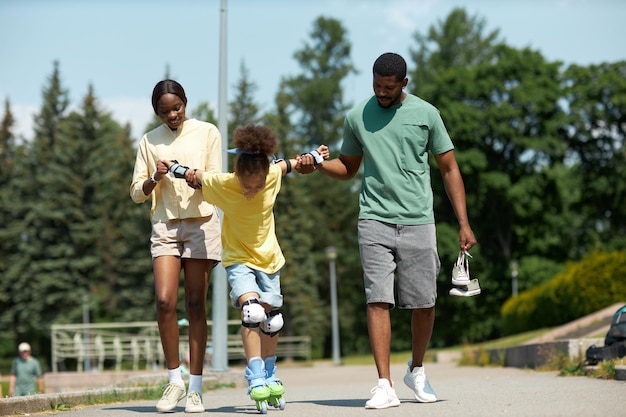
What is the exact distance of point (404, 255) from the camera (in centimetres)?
678

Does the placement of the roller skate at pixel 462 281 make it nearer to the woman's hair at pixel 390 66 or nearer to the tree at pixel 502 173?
the woman's hair at pixel 390 66

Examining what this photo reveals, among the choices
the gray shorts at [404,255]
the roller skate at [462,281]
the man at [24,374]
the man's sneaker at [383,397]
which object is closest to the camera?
the man's sneaker at [383,397]

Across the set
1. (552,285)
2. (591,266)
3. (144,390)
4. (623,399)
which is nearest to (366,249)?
(623,399)

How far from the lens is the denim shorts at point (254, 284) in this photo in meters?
6.52

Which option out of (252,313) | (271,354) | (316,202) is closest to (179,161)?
(252,313)

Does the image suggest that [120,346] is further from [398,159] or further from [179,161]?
[398,159]

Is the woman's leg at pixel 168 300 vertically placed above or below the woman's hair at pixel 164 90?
below

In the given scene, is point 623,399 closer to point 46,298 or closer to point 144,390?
point 144,390

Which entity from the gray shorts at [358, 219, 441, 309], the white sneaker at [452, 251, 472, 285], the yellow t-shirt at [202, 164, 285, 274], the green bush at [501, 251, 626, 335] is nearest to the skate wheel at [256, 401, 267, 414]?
the yellow t-shirt at [202, 164, 285, 274]

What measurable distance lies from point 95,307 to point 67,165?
8043 millimetres

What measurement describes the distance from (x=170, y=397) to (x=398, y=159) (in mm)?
2190

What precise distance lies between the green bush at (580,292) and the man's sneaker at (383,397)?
15966mm

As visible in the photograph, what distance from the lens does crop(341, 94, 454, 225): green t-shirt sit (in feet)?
22.3

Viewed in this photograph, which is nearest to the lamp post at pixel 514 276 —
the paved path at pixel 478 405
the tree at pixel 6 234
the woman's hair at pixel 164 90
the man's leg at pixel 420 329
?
the tree at pixel 6 234
